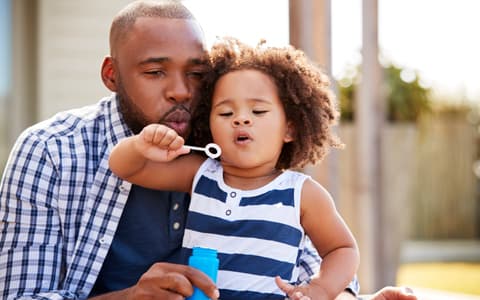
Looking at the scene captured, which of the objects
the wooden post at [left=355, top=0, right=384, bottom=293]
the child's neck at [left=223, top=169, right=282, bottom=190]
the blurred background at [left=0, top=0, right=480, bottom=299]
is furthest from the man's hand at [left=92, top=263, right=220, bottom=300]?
the wooden post at [left=355, top=0, right=384, bottom=293]

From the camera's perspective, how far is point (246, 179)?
252 centimetres

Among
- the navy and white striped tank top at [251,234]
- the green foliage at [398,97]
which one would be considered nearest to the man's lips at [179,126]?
the navy and white striped tank top at [251,234]

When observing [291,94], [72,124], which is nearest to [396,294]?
[291,94]

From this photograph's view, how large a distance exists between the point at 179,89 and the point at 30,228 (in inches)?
23.6

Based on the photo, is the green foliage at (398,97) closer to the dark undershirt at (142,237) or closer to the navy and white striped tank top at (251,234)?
the dark undershirt at (142,237)

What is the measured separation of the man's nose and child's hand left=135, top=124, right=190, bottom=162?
0.39 metres

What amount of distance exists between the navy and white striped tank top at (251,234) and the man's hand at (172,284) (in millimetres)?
246

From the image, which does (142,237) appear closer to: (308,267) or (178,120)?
(178,120)

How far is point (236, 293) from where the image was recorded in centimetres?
239

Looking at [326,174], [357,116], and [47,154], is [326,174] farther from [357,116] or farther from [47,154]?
[47,154]

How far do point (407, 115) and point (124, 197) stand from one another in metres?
7.03

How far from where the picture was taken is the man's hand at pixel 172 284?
2.12 meters

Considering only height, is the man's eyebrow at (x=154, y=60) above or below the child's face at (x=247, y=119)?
above

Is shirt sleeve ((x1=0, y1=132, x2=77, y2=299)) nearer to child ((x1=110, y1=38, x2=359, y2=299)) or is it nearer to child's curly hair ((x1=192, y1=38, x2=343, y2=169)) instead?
child ((x1=110, y1=38, x2=359, y2=299))
